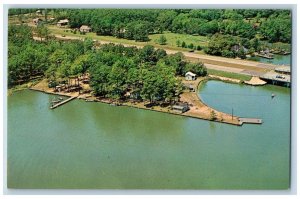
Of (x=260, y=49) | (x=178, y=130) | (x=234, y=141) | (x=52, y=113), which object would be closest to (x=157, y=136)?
(x=178, y=130)

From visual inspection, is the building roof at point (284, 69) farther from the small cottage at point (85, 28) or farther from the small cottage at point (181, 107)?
the small cottage at point (85, 28)

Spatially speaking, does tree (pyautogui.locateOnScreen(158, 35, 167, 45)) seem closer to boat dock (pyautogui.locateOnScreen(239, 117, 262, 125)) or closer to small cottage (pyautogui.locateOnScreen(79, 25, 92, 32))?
small cottage (pyautogui.locateOnScreen(79, 25, 92, 32))

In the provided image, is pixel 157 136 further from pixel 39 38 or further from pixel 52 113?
pixel 39 38

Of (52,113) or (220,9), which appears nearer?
(220,9)

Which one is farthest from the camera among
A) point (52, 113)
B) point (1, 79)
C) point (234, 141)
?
point (52, 113)

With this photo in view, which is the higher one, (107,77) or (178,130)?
(107,77)

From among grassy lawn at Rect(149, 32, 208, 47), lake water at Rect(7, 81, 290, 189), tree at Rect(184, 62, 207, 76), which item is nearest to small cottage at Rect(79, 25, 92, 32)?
grassy lawn at Rect(149, 32, 208, 47)
